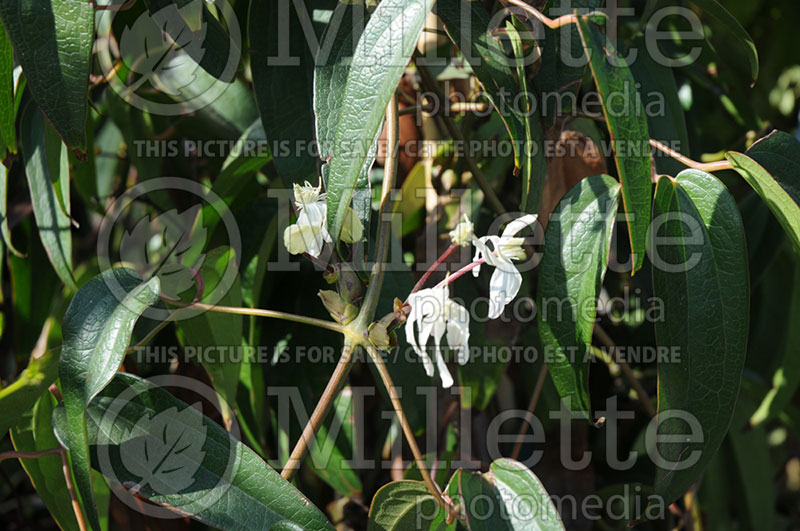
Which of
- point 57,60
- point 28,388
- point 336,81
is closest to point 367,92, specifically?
point 336,81

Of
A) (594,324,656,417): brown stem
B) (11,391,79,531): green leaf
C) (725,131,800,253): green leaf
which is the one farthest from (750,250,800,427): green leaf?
(11,391,79,531): green leaf

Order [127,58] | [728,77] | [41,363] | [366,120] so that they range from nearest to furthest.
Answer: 1. [366,120]
2. [41,363]
3. [127,58]
4. [728,77]

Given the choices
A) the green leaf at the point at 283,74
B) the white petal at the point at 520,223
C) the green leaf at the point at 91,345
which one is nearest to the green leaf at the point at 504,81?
the white petal at the point at 520,223

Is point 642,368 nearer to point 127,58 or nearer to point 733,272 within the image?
point 733,272

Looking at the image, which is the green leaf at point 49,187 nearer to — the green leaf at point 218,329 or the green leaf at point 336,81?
the green leaf at point 218,329

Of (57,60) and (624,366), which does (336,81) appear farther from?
(624,366)

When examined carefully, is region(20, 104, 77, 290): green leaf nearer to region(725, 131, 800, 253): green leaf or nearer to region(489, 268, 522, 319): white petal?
region(489, 268, 522, 319): white petal

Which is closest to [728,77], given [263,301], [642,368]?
[642,368]

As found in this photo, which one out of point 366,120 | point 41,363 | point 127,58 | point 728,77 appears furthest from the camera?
point 728,77
